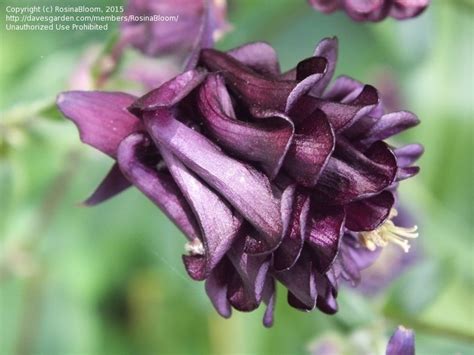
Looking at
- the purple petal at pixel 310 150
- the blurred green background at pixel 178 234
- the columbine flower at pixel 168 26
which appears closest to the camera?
the purple petal at pixel 310 150

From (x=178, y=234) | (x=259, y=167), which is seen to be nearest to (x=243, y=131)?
(x=259, y=167)

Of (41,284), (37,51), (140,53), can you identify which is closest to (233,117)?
(140,53)

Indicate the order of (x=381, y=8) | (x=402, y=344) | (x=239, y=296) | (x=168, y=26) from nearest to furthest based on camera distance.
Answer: (x=239, y=296) < (x=402, y=344) < (x=381, y=8) < (x=168, y=26)

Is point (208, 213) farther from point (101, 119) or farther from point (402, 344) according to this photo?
point (402, 344)

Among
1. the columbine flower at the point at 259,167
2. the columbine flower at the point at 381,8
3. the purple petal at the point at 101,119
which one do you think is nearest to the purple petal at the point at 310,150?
the columbine flower at the point at 259,167

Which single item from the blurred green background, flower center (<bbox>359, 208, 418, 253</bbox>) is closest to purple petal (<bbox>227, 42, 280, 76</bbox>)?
flower center (<bbox>359, 208, 418, 253</bbox>)

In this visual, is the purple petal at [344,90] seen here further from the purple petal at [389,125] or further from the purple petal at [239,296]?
the purple petal at [239,296]
